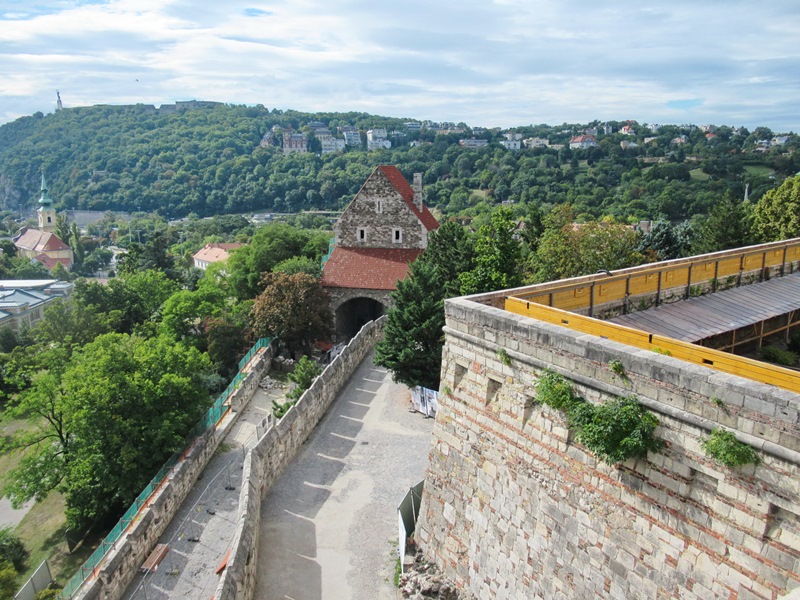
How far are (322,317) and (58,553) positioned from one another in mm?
14351

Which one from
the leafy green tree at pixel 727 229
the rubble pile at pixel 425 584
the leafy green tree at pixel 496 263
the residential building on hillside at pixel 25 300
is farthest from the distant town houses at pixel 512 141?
the rubble pile at pixel 425 584

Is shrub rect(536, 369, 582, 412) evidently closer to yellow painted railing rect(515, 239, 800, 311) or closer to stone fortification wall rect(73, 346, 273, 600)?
yellow painted railing rect(515, 239, 800, 311)

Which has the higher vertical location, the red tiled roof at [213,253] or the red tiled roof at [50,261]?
the red tiled roof at [213,253]

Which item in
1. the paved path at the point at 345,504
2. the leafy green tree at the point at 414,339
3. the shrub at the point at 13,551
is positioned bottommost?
the shrub at the point at 13,551

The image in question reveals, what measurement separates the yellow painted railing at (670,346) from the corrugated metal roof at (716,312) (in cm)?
211

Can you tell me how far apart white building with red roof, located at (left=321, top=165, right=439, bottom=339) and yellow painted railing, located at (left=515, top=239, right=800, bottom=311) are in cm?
1967

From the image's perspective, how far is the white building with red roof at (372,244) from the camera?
1248 inches

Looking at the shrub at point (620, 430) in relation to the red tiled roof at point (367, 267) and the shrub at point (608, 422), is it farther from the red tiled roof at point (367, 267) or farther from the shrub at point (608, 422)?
the red tiled roof at point (367, 267)

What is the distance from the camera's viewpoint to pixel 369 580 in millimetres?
12312

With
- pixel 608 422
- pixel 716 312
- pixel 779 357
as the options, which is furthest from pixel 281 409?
pixel 608 422

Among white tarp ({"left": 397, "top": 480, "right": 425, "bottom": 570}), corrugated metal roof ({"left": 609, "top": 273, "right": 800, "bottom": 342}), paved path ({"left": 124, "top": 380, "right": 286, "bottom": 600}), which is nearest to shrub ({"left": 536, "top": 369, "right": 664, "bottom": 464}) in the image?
corrugated metal roof ({"left": 609, "top": 273, "right": 800, "bottom": 342})

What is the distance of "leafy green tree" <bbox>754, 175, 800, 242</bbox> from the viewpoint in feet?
89.8

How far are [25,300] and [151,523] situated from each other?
44417 millimetres

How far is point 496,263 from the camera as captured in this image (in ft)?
71.5
